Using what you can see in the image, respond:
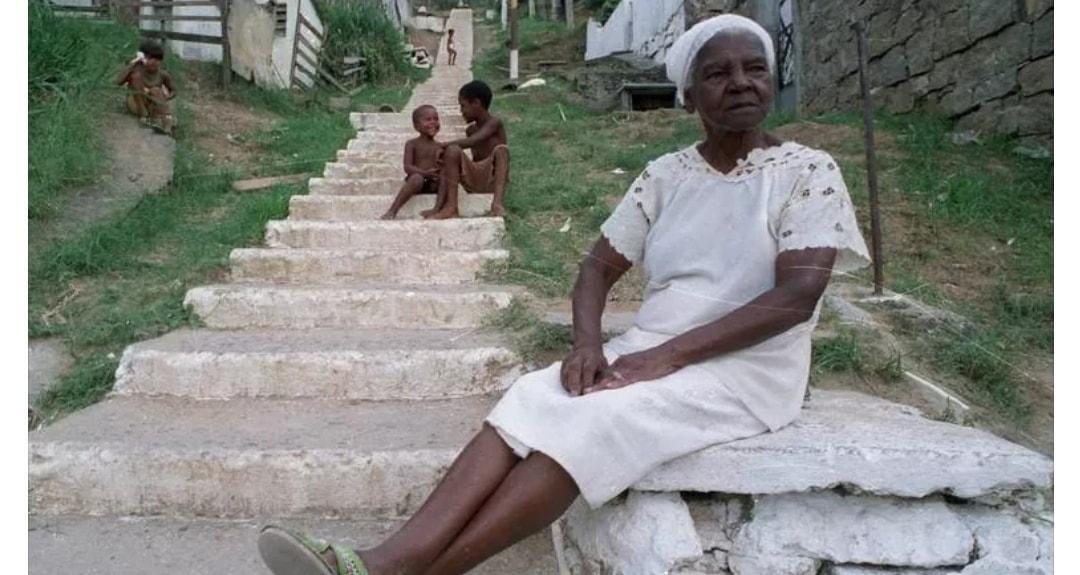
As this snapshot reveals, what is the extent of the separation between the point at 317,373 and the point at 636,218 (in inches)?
53.1

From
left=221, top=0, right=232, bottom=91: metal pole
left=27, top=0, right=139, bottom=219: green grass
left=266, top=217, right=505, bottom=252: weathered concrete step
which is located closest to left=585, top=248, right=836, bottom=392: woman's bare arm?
left=266, top=217, right=505, bottom=252: weathered concrete step

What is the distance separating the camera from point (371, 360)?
2713mm

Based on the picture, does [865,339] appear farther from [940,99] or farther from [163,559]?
[940,99]

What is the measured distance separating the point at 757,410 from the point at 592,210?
2.96 m

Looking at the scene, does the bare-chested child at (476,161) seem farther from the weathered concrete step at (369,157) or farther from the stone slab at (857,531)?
the stone slab at (857,531)

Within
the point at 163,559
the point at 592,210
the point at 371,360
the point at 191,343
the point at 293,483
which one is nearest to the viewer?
Result: the point at 163,559

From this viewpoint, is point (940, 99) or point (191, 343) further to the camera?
point (940, 99)

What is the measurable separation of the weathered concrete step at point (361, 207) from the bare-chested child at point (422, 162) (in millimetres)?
90

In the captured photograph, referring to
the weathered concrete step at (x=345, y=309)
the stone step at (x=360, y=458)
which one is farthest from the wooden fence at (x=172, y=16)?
the stone step at (x=360, y=458)

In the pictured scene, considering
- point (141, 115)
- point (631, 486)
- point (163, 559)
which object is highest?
point (141, 115)

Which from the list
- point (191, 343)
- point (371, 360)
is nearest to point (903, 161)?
point (371, 360)

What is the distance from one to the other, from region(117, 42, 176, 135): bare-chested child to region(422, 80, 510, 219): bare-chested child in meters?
2.62

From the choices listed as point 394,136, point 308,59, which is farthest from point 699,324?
point 308,59

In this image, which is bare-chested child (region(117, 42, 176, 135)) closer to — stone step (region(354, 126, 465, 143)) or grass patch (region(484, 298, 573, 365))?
stone step (region(354, 126, 465, 143))
